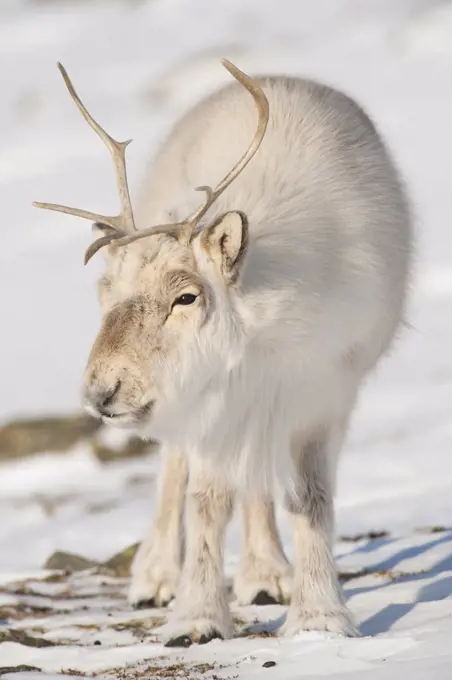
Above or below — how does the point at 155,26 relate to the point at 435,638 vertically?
above

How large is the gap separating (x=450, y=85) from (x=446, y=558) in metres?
34.2

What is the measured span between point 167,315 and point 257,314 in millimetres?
402

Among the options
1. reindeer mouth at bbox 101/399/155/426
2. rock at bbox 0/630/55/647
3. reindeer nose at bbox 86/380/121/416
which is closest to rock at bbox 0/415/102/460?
rock at bbox 0/630/55/647

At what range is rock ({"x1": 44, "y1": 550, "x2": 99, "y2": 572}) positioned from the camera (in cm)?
891

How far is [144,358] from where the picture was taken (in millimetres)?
5332

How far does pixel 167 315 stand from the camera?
544 centimetres

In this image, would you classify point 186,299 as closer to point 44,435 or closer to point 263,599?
point 263,599

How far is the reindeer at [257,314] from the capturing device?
5457 millimetres

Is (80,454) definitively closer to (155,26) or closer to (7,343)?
(7,343)

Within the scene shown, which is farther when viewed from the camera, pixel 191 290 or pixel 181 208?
pixel 181 208

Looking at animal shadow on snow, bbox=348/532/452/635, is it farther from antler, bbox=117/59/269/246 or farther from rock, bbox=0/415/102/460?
rock, bbox=0/415/102/460

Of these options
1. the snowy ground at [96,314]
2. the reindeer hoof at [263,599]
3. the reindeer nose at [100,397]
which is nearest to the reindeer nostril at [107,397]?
the reindeer nose at [100,397]

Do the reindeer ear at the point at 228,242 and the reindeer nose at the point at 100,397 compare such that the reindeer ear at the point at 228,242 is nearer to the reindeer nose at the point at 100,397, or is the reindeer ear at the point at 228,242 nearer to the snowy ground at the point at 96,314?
the reindeer nose at the point at 100,397

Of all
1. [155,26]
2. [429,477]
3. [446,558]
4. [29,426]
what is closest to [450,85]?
[155,26]
